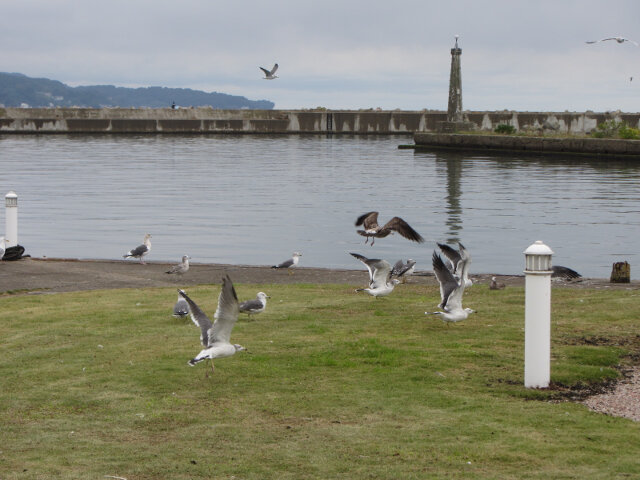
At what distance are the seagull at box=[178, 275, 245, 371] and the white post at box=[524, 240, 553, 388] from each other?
3.31 meters

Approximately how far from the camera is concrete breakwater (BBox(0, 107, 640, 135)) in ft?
398

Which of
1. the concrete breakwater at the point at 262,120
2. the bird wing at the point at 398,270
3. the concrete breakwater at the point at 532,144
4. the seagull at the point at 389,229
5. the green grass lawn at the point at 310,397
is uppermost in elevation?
the concrete breakwater at the point at 262,120

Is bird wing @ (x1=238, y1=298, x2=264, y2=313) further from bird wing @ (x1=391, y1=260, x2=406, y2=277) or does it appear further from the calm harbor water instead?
the calm harbor water

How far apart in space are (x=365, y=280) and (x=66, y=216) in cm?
2804

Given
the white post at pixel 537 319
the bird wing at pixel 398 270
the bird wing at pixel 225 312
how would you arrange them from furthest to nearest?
the bird wing at pixel 398 270
the white post at pixel 537 319
the bird wing at pixel 225 312

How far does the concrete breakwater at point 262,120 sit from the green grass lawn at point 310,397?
10531 centimetres

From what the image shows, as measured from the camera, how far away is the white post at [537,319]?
1072 cm

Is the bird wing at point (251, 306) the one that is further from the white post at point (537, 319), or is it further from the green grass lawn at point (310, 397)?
the white post at point (537, 319)

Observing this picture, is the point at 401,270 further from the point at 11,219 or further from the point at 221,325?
the point at 11,219

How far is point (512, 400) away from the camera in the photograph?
10453mm

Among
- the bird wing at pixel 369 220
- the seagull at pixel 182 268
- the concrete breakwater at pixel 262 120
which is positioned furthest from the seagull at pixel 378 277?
the concrete breakwater at pixel 262 120

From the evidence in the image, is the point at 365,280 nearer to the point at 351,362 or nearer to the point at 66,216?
the point at 351,362

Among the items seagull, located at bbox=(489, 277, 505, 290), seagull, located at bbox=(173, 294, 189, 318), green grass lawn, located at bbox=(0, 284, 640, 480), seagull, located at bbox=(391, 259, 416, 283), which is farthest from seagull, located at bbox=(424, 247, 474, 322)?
seagull, located at bbox=(391, 259, 416, 283)

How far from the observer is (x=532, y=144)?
86250 mm
